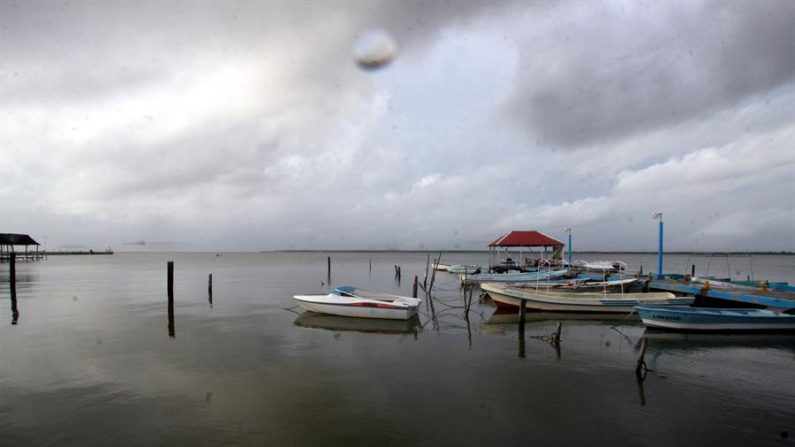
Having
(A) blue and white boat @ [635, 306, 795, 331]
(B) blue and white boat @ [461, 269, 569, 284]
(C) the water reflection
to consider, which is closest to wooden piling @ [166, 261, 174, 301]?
(C) the water reflection

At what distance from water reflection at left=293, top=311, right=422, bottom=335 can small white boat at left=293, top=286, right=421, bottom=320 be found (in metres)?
0.24

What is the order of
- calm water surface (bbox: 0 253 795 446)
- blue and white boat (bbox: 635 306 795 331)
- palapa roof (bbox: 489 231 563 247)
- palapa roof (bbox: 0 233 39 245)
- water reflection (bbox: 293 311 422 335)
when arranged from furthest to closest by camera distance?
palapa roof (bbox: 0 233 39 245), palapa roof (bbox: 489 231 563 247), water reflection (bbox: 293 311 422 335), blue and white boat (bbox: 635 306 795 331), calm water surface (bbox: 0 253 795 446)

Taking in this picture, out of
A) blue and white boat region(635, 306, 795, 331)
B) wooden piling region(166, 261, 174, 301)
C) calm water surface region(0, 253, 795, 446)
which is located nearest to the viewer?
calm water surface region(0, 253, 795, 446)

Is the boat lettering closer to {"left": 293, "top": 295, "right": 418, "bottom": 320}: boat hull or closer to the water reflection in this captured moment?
the water reflection

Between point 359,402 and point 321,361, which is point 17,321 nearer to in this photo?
point 321,361

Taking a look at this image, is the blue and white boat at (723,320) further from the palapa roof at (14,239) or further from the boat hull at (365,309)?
the palapa roof at (14,239)

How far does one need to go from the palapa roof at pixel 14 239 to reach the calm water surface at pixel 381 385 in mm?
84616

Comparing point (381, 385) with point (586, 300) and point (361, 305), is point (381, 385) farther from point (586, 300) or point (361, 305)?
point (586, 300)

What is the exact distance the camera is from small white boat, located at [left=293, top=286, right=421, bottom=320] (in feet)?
67.6

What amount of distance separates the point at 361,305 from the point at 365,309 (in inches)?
11.4

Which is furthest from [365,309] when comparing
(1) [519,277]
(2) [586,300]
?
(1) [519,277]

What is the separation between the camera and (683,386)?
11.6 metres

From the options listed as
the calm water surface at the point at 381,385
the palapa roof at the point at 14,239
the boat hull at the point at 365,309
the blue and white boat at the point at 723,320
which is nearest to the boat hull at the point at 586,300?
the calm water surface at the point at 381,385

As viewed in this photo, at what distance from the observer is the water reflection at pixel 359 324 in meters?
19.0
